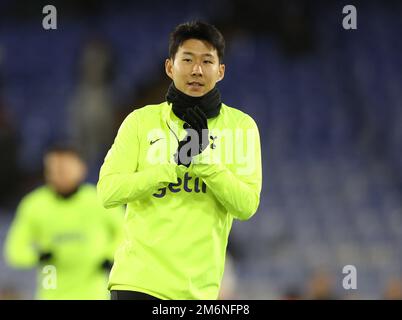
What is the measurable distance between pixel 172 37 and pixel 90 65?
→ 23.8 feet

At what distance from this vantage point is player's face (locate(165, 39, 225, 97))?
3.06 m

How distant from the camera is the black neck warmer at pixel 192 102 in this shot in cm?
307

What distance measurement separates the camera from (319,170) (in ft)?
31.1

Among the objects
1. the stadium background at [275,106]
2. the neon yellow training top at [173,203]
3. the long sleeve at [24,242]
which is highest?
the stadium background at [275,106]

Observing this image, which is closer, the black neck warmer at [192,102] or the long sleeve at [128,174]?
the long sleeve at [128,174]

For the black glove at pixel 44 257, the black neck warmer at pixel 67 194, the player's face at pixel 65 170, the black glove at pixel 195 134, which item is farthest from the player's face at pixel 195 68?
the black neck warmer at pixel 67 194

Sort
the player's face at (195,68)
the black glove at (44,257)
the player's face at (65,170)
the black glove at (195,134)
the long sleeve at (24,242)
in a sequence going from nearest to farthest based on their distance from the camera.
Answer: the black glove at (195,134), the player's face at (195,68), the black glove at (44,257), the long sleeve at (24,242), the player's face at (65,170)

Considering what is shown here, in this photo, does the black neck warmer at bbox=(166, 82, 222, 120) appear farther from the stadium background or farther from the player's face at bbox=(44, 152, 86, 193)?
the stadium background

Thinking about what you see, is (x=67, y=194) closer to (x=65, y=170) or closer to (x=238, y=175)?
(x=65, y=170)

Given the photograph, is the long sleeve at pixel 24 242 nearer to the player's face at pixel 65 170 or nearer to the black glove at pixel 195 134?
the player's face at pixel 65 170

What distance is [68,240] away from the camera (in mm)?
5609

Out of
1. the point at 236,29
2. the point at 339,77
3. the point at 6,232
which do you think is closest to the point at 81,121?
the point at 6,232

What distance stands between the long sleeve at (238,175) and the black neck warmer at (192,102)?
136 mm

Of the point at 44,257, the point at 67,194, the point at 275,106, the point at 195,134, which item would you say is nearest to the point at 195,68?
the point at 195,134
